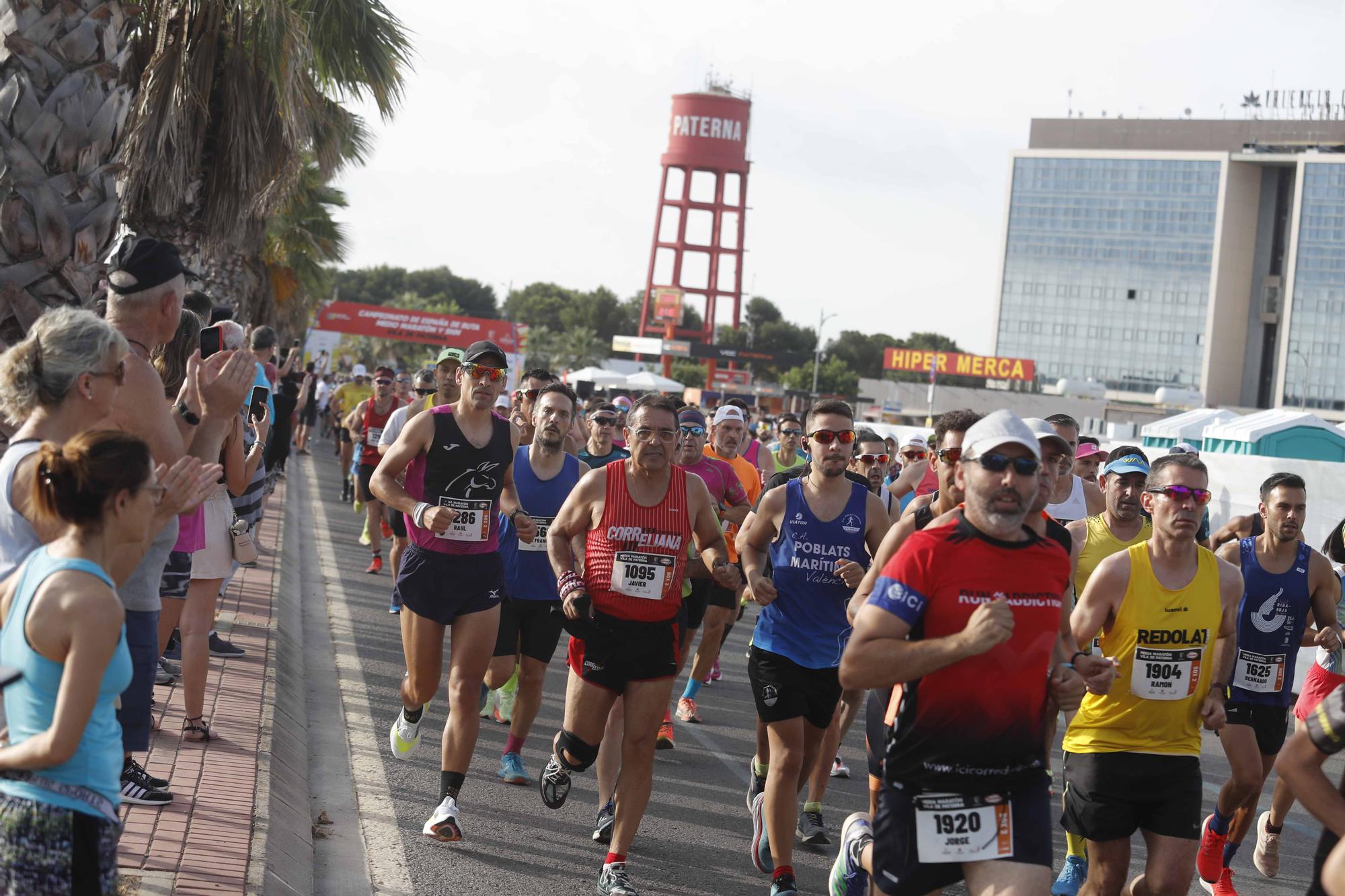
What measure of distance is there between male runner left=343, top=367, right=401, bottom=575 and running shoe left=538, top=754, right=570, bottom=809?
8.18 m

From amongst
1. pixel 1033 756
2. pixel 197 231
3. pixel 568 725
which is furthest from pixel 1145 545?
pixel 197 231

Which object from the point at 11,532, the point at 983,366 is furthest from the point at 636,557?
the point at 983,366

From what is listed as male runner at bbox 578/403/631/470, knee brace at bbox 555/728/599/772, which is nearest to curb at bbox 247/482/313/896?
knee brace at bbox 555/728/599/772

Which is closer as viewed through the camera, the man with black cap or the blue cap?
the man with black cap

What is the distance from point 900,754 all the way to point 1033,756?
15.4 inches

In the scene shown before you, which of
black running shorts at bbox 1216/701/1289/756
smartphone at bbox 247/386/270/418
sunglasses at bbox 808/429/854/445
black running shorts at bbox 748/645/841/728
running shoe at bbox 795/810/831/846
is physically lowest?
running shoe at bbox 795/810/831/846

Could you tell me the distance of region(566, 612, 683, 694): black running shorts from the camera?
19.3 ft

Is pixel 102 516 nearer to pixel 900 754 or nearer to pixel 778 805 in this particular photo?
pixel 900 754

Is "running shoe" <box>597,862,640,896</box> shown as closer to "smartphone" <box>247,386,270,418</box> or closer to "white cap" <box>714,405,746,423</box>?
"smartphone" <box>247,386,270,418</box>

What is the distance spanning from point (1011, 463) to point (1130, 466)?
337cm

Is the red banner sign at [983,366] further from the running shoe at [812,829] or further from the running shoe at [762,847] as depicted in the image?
the running shoe at [762,847]

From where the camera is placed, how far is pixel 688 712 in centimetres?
938

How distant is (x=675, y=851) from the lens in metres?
6.33

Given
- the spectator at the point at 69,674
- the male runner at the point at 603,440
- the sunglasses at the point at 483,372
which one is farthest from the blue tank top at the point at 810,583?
the spectator at the point at 69,674
